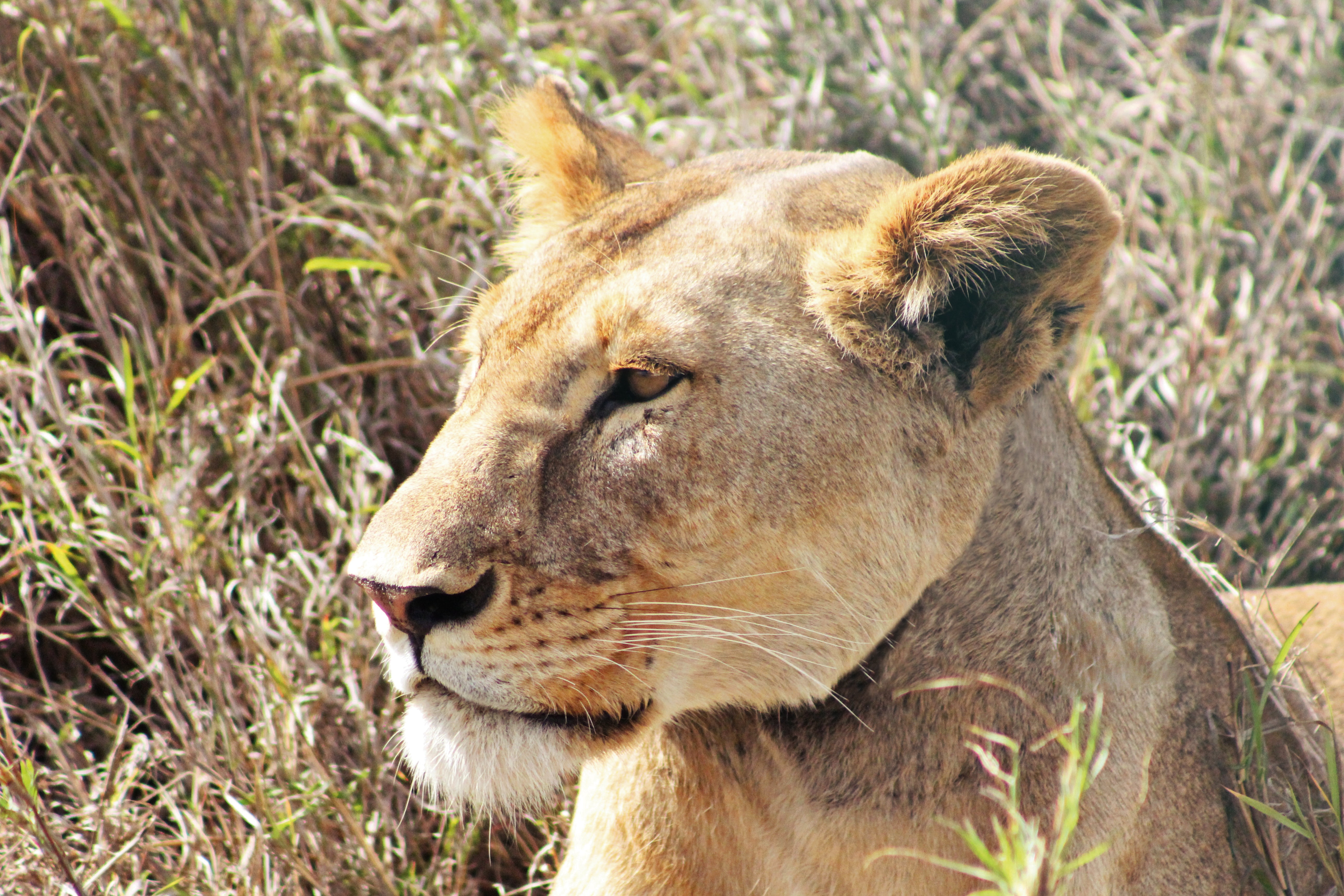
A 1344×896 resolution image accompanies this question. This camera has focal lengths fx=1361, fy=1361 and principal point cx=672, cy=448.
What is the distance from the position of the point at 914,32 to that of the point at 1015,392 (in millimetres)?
2805

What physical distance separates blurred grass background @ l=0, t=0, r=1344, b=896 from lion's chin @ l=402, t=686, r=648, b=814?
0.72 metres

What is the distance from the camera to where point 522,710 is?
1.87 meters

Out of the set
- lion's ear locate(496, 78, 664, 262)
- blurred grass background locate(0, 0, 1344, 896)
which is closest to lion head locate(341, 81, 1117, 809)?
lion's ear locate(496, 78, 664, 262)

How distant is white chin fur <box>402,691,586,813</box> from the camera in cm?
185

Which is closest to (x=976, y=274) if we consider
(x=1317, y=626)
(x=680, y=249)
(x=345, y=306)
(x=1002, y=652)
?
(x=680, y=249)

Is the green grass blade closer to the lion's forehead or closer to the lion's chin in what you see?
the lion's chin

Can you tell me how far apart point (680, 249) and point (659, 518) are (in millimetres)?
438

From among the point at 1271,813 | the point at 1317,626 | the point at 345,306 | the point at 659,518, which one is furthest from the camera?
the point at 345,306

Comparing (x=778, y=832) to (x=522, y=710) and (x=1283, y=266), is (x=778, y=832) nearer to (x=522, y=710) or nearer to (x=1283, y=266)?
(x=522, y=710)

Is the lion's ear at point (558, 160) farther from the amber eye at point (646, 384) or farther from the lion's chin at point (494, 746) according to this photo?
the lion's chin at point (494, 746)

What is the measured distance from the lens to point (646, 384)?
6.41 feet

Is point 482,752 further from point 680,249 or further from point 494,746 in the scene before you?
point 680,249

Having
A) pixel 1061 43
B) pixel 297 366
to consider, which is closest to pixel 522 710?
pixel 297 366

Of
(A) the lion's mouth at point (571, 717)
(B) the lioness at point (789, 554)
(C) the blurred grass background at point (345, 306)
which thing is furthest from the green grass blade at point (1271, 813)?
(A) the lion's mouth at point (571, 717)
